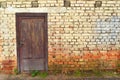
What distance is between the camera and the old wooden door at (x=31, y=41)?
7.89 m

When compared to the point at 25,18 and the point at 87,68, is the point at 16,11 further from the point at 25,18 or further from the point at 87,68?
the point at 87,68

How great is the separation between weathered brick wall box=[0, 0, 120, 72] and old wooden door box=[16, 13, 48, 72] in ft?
0.56

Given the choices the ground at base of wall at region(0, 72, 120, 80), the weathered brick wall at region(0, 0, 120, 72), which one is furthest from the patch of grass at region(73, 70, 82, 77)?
the weathered brick wall at region(0, 0, 120, 72)

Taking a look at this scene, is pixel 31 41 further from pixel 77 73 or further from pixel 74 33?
pixel 77 73

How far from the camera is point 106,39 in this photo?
8.00 meters

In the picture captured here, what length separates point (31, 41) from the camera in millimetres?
8000

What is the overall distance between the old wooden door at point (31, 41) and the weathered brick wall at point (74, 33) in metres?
0.17

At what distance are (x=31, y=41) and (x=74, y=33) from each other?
1.46m

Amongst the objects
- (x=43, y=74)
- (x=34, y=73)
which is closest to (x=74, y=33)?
(x=43, y=74)

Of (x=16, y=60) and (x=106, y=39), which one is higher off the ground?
(x=106, y=39)

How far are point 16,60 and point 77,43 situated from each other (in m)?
2.12

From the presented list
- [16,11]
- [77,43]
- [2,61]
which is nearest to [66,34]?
[77,43]

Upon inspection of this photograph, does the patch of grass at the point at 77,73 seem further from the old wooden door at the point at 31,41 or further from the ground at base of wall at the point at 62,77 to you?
the old wooden door at the point at 31,41

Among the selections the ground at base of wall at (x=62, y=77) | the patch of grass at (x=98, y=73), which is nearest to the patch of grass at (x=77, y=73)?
the ground at base of wall at (x=62, y=77)
